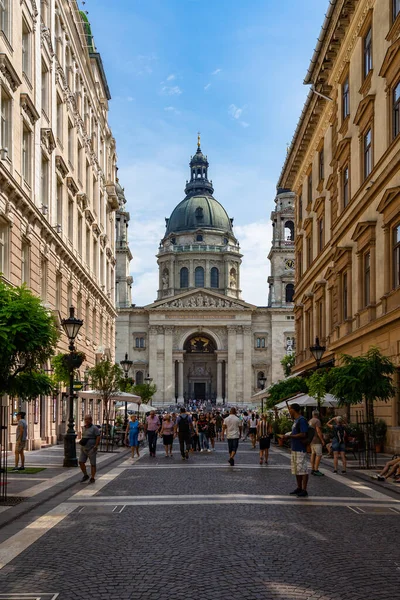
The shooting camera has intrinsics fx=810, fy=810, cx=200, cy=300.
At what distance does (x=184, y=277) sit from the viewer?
119125 mm

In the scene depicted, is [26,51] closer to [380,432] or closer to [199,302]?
[380,432]

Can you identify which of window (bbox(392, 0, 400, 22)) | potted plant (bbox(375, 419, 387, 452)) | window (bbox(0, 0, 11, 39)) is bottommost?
potted plant (bbox(375, 419, 387, 452))

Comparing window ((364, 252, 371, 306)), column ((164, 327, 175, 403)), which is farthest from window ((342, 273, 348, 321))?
column ((164, 327, 175, 403))

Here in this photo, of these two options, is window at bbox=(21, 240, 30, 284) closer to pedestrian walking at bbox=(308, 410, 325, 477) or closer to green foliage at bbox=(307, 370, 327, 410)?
green foliage at bbox=(307, 370, 327, 410)

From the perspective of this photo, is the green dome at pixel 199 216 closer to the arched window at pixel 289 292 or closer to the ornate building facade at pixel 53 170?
the arched window at pixel 289 292

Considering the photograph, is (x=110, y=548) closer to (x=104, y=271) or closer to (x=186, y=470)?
(x=186, y=470)

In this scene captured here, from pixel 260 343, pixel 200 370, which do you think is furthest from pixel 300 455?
pixel 200 370

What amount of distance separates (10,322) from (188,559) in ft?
20.8

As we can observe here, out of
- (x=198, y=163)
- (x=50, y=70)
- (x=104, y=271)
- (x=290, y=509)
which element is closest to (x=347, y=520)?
Result: (x=290, y=509)

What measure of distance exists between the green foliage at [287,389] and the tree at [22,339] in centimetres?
2272

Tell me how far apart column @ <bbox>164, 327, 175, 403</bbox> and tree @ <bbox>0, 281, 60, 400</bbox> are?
89.7m

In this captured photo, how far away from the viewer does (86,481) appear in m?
17.4

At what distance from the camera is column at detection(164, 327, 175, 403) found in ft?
342

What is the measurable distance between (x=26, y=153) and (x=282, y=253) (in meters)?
82.1
